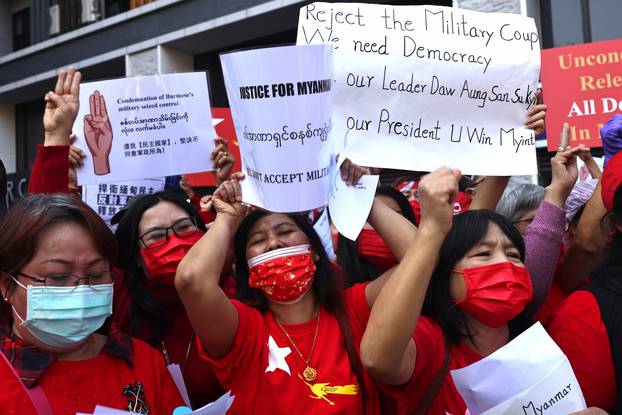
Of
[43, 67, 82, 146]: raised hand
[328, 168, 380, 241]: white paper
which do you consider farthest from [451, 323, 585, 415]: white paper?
[43, 67, 82, 146]: raised hand

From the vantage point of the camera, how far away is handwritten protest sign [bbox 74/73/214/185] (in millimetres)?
3348

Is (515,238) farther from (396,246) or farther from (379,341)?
(379,341)

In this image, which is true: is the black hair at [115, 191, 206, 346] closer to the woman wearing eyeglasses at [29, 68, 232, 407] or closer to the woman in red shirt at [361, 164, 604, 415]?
the woman wearing eyeglasses at [29, 68, 232, 407]

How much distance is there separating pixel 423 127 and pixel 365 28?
0.45 m

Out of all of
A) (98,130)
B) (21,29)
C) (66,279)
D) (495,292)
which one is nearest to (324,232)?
(495,292)

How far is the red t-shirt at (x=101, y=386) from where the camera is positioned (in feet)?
5.77

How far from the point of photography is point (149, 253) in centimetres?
274

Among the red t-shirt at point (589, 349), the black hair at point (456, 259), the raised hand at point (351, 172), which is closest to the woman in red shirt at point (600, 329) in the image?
the red t-shirt at point (589, 349)

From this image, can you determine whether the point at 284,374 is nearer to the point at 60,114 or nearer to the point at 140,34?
the point at 60,114

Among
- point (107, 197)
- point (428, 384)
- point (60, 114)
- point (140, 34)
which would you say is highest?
point (140, 34)

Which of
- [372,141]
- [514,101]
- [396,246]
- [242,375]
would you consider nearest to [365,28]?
[372,141]

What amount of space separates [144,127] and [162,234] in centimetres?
87

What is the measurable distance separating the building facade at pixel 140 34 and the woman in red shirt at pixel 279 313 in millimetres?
5246

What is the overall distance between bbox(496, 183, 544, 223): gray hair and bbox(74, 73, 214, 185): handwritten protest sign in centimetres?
157
